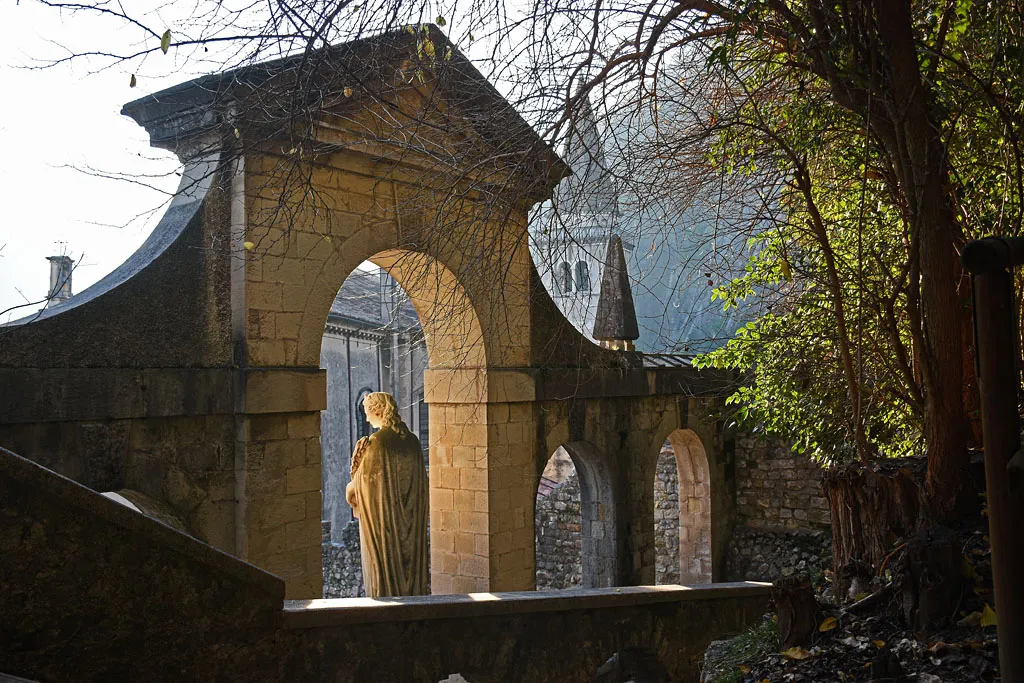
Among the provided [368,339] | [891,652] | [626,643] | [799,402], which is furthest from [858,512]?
[368,339]

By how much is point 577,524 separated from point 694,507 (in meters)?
1.90

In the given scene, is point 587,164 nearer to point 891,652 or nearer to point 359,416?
point 891,652

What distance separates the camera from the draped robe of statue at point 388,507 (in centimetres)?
674

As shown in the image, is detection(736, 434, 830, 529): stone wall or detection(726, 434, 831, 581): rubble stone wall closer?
detection(726, 434, 831, 581): rubble stone wall

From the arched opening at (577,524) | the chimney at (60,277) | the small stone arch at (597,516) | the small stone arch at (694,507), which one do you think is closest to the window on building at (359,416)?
the arched opening at (577,524)

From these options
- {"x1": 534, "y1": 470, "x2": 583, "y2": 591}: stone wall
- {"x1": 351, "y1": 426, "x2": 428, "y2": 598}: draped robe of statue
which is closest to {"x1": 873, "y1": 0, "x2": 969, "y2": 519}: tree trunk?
{"x1": 351, "y1": 426, "x2": 428, "y2": 598}: draped robe of statue

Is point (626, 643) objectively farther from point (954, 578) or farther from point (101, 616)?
point (101, 616)

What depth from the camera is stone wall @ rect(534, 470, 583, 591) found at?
13.3m

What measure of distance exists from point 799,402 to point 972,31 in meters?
3.96

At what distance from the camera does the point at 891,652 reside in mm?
3236

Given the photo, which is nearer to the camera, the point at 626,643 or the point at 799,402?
the point at 626,643

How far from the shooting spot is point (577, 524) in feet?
44.0

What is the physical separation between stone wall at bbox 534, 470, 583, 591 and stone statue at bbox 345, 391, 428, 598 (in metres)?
6.77

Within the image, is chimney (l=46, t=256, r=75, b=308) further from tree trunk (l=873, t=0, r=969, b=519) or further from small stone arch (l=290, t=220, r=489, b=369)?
tree trunk (l=873, t=0, r=969, b=519)
